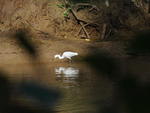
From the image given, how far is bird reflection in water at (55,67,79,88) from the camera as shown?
1112 cm

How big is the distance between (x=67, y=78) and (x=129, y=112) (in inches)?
129

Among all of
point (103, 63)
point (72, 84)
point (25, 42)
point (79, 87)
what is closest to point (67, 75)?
point (72, 84)

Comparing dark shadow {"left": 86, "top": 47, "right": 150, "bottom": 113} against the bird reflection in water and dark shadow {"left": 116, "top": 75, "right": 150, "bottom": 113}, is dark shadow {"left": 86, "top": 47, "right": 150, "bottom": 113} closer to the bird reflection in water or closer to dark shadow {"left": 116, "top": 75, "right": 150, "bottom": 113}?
dark shadow {"left": 116, "top": 75, "right": 150, "bottom": 113}

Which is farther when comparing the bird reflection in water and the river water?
the bird reflection in water

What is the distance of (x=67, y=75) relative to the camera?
11797 millimetres

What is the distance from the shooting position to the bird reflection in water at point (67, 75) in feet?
36.5

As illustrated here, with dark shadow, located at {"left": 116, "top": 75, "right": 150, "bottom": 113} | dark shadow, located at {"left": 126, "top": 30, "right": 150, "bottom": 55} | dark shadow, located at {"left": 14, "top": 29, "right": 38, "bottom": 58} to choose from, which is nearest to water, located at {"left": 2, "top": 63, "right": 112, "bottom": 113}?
dark shadow, located at {"left": 116, "top": 75, "right": 150, "bottom": 113}

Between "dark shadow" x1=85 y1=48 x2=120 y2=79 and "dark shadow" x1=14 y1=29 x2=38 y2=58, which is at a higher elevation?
"dark shadow" x1=14 y1=29 x2=38 y2=58

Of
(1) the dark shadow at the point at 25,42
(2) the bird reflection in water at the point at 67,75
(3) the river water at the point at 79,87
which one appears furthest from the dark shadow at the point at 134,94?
(1) the dark shadow at the point at 25,42

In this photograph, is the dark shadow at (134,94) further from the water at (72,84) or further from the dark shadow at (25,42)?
the dark shadow at (25,42)

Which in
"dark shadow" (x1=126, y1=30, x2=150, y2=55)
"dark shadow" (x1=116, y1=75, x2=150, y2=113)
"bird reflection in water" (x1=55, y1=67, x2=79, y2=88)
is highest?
"dark shadow" (x1=126, y1=30, x2=150, y2=55)

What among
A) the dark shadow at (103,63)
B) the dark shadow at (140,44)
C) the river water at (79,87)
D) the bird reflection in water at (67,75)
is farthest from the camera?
the dark shadow at (140,44)

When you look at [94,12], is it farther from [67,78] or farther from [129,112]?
[129,112]

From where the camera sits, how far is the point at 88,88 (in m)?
10.4
